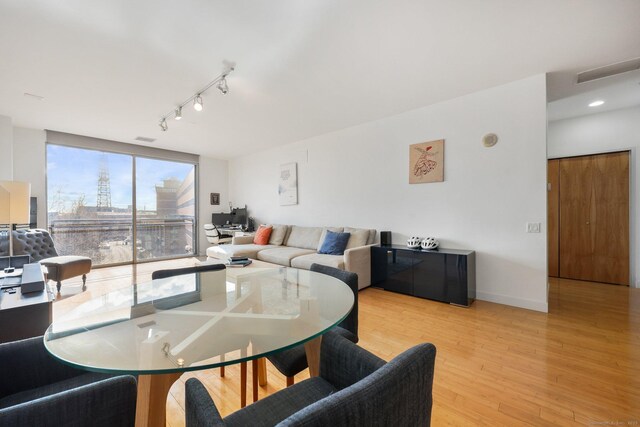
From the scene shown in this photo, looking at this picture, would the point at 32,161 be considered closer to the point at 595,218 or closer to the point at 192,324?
the point at 192,324

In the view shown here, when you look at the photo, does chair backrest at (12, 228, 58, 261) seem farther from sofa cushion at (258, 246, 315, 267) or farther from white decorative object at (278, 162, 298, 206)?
white decorative object at (278, 162, 298, 206)

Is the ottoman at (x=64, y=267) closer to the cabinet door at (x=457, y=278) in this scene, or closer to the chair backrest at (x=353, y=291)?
the chair backrest at (x=353, y=291)

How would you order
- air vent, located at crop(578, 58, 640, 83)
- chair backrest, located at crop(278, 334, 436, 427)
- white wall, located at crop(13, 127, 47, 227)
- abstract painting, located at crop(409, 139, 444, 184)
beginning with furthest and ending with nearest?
white wall, located at crop(13, 127, 47, 227) → abstract painting, located at crop(409, 139, 444, 184) → air vent, located at crop(578, 58, 640, 83) → chair backrest, located at crop(278, 334, 436, 427)

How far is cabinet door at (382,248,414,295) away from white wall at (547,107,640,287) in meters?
3.20

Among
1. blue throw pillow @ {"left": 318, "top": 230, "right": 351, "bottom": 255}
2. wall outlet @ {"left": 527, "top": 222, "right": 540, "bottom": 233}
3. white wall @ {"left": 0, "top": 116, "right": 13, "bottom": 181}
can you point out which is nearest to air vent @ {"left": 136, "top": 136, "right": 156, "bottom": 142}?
white wall @ {"left": 0, "top": 116, "right": 13, "bottom": 181}

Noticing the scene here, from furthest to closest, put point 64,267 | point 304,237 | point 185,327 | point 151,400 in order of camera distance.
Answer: point 304,237 < point 64,267 < point 185,327 < point 151,400

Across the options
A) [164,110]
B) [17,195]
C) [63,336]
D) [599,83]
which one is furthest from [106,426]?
[599,83]

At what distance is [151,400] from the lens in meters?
0.98

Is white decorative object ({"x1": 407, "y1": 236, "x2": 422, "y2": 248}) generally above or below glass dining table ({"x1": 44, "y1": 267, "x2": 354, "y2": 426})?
above

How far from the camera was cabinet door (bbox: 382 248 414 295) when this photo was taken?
354 cm

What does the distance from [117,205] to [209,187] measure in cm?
196

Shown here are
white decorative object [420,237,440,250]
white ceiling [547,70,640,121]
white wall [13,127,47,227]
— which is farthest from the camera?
white wall [13,127,47,227]

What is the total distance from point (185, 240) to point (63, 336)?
587 centimetres

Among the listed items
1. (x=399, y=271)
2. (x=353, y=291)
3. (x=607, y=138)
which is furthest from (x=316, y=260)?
(x=607, y=138)
